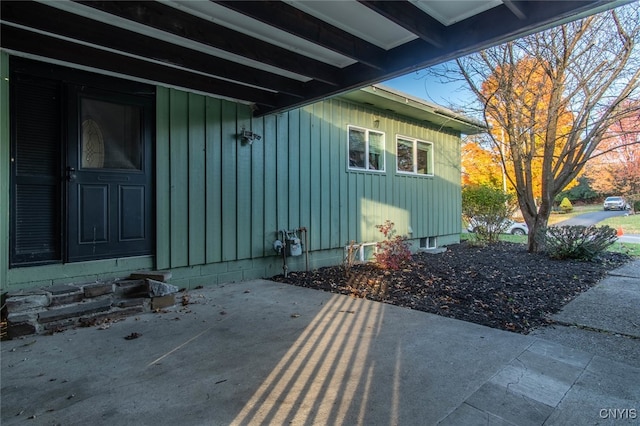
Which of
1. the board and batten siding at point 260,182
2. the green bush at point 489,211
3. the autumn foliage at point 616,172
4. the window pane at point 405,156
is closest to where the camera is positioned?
the board and batten siding at point 260,182

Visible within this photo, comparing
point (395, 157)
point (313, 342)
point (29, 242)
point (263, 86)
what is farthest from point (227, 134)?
point (395, 157)

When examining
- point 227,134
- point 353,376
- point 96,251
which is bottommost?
point 353,376

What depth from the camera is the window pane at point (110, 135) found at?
3773 mm

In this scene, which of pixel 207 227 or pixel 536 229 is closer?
pixel 207 227

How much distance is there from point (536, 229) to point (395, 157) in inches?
137

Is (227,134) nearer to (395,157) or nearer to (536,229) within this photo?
(395,157)

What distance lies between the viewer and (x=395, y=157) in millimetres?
7582

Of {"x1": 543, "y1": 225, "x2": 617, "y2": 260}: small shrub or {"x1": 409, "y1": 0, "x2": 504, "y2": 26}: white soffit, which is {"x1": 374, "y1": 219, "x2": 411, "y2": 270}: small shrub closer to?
{"x1": 543, "y1": 225, "x2": 617, "y2": 260}: small shrub

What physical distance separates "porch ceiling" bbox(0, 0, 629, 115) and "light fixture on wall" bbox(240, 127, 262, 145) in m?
1.06

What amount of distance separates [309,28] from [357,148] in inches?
157

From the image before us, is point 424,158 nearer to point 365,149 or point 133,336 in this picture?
point 365,149

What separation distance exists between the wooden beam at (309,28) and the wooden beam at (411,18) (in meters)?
0.61

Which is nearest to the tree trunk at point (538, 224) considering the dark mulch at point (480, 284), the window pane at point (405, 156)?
the dark mulch at point (480, 284)

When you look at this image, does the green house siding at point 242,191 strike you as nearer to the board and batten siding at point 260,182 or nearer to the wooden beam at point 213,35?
the board and batten siding at point 260,182
